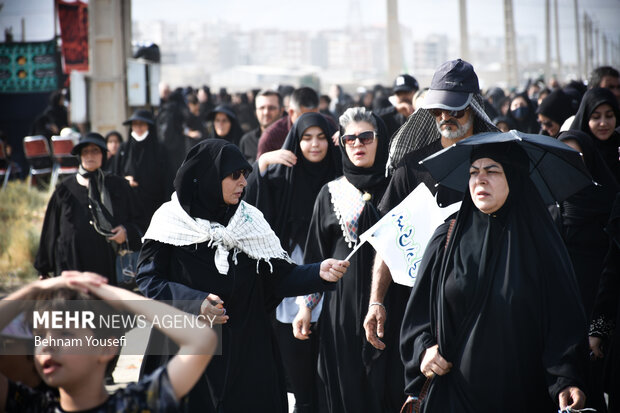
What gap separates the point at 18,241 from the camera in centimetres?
1041

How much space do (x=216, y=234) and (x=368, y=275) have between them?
1.24 metres

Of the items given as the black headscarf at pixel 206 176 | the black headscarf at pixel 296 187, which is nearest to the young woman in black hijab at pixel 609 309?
the black headscarf at pixel 206 176

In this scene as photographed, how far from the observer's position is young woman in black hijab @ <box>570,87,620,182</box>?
632 centimetres

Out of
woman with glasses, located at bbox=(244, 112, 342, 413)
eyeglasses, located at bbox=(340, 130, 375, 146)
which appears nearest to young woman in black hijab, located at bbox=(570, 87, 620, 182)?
woman with glasses, located at bbox=(244, 112, 342, 413)

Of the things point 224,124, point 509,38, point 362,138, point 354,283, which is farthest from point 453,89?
point 509,38

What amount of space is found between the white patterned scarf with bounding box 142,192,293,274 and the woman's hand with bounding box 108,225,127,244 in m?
2.77

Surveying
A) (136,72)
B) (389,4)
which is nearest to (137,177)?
(136,72)

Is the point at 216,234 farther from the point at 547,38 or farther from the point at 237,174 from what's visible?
the point at 547,38

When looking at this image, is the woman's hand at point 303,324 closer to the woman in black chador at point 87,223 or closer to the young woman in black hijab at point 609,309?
the young woman in black hijab at point 609,309

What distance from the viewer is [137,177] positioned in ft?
33.3

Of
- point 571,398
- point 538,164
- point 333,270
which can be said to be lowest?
point 571,398

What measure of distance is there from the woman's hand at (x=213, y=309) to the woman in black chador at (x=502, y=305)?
886mm

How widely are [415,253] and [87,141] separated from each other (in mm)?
3498

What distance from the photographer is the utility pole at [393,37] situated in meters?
53.4
